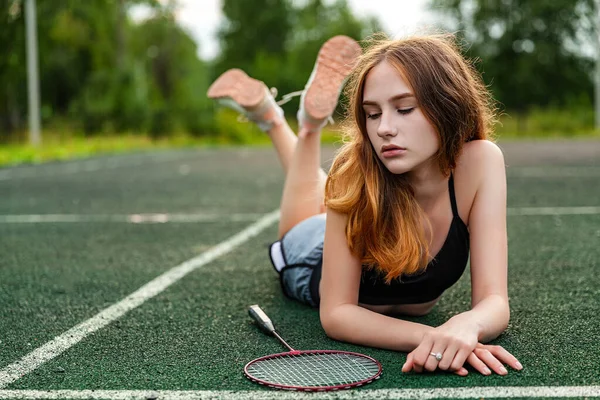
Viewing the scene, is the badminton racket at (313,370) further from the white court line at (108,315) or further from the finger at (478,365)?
the white court line at (108,315)

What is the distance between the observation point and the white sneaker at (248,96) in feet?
15.1

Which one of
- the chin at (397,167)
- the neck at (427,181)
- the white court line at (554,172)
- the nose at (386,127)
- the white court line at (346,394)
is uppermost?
the nose at (386,127)

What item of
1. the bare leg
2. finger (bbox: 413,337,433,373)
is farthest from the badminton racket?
the bare leg

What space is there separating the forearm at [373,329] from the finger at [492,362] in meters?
0.22

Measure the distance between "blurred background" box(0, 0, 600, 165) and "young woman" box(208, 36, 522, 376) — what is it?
39 centimetres

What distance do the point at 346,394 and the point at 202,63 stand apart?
249ft

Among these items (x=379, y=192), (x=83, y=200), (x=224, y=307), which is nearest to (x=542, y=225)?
(x=224, y=307)

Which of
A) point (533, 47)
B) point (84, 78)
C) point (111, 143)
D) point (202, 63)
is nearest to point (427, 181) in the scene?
point (111, 143)

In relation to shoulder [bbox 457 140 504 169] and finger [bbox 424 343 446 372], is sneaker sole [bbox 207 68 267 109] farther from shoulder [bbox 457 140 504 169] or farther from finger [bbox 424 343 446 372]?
finger [bbox 424 343 446 372]

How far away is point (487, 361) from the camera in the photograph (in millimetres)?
2496

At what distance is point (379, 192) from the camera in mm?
2729

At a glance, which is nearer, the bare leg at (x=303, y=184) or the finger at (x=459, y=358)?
the finger at (x=459, y=358)

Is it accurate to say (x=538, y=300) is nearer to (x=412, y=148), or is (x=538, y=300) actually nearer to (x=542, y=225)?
(x=412, y=148)

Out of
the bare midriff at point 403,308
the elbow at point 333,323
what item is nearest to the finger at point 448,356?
the elbow at point 333,323
